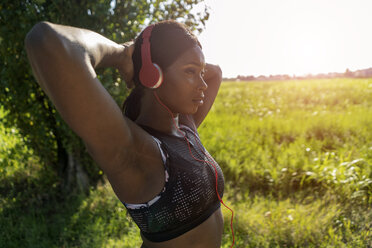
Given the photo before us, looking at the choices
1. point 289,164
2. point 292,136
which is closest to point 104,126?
point 289,164

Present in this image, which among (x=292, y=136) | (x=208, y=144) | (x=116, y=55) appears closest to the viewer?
(x=116, y=55)

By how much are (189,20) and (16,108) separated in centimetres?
244

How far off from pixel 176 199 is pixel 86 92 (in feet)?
1.95

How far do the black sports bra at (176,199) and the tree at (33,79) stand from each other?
7.78 feet

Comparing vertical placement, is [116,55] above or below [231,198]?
above

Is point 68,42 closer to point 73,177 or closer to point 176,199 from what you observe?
point 176,199

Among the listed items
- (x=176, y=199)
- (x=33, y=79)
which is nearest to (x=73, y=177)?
(x=33, y=79)

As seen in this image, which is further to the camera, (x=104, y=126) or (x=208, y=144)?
(x=208, y=144)

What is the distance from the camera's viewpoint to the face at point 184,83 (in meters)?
1.32

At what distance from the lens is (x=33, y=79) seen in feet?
12.6

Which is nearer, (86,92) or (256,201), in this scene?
(86,92)

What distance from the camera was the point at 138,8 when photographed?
355 centimetres

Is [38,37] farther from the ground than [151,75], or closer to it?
farther from the ground

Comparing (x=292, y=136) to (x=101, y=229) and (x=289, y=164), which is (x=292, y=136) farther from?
(x=101, y=229)
